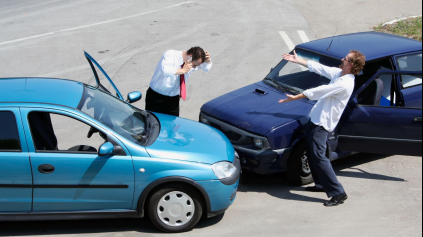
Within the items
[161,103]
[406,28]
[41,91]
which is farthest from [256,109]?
[406,28]

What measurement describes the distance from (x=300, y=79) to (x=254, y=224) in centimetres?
258

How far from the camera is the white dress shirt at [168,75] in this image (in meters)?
7.15

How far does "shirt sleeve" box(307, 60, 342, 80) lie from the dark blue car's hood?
482 millimetres

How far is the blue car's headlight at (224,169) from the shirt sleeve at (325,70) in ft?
6.41

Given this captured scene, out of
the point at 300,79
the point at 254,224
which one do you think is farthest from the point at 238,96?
the point at 254,224

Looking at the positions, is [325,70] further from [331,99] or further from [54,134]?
[54,134]

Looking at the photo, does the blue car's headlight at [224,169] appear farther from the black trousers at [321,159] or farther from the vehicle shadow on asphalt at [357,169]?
the vehicle shadow on asphalt at [357,169]

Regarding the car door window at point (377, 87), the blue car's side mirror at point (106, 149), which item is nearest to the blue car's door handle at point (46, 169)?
the blue car's side mirror at point (106, 149)

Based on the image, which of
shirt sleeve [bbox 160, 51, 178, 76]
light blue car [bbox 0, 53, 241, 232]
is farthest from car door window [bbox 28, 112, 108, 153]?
shirt sleeve [bbox 160, 51, 178, 76]

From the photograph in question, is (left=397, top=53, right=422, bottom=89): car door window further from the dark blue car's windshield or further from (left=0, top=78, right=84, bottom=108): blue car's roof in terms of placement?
(left=0, top=78, right=84, bottom=108): blue car's roof

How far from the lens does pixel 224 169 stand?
18.8 ft

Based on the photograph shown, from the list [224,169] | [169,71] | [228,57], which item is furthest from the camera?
[228,57]

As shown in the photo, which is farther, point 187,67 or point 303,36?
point 303,36

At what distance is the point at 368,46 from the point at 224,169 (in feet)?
10.7
